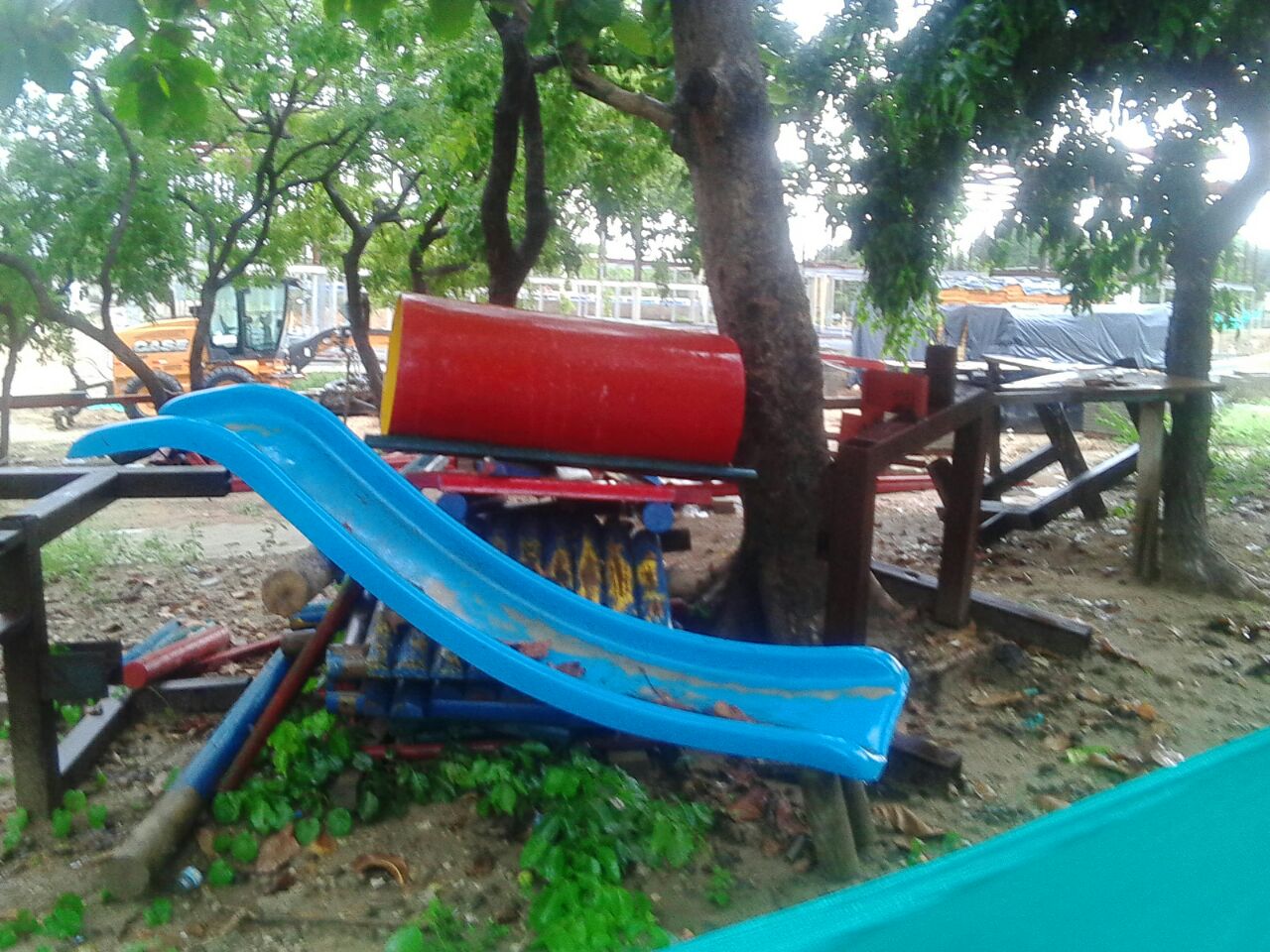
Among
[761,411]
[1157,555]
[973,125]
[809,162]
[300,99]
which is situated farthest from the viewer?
[300,99]

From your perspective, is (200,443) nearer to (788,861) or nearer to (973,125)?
(788,861)

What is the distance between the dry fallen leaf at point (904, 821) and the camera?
3596 mm

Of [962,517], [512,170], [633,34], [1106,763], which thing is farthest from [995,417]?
[512,170]

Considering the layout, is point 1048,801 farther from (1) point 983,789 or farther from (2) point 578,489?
(2) point 578,489

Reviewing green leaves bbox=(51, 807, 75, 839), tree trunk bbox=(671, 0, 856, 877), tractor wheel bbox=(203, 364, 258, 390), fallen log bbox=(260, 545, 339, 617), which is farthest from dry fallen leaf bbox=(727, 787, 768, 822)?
tractor wheel bbox=(203, 364, 258, 390)

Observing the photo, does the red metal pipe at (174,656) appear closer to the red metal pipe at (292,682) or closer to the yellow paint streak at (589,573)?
the red metal pipe at (292,682)

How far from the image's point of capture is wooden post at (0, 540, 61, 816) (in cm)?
338

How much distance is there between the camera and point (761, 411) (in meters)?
4.81

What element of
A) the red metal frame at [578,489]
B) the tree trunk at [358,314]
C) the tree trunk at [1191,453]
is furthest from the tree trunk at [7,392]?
the tree trunk at [1191,453]

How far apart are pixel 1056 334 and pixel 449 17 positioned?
18.2 meters

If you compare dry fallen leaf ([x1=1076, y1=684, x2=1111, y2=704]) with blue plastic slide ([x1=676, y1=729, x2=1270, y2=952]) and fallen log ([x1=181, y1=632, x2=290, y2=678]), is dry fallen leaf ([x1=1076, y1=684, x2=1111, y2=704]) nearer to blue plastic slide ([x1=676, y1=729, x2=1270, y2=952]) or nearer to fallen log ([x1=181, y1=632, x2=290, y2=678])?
fallen log ([x1=181, y1=632, x2=290, y2=678])

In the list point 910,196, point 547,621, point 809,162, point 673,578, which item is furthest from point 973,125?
point 547,621

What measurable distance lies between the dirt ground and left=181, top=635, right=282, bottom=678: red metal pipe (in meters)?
0.35

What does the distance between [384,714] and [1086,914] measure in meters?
3.15
